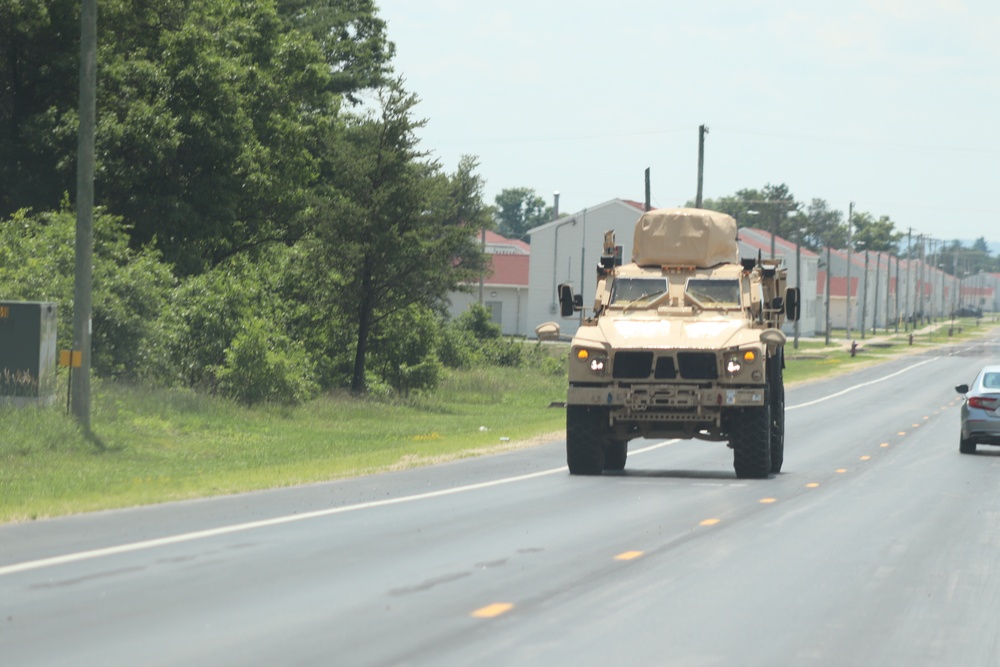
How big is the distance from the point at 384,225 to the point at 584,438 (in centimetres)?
1622

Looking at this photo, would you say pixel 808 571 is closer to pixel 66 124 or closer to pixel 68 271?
pixel 68 271

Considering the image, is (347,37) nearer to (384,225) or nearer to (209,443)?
(384,225)

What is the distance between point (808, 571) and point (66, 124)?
2826 centimetres

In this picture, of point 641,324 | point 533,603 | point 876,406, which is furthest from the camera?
point 876,406

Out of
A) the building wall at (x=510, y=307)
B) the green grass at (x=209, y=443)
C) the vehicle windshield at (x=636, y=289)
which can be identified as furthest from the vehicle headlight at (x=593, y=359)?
the building wall at (x=510, y=307)

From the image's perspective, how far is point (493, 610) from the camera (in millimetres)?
9352

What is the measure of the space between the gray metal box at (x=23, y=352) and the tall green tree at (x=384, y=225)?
12.5 metres

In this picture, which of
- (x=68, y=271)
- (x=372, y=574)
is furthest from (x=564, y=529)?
(x=68, y=271)

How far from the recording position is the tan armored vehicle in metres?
19.4

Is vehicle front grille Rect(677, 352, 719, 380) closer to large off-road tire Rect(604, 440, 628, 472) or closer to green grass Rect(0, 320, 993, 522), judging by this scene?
large off-road tire Rect(604, 440, 628, 472)

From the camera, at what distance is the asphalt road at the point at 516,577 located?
8242 millimetres

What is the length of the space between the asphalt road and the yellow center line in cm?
3

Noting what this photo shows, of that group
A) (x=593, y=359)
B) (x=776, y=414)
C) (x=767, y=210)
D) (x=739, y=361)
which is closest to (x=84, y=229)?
A: (x=593, y=359)

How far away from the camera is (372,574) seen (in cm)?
1080
